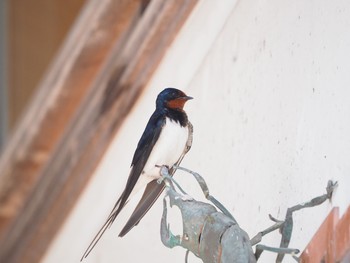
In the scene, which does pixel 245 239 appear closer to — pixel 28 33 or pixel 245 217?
pixel 245 217

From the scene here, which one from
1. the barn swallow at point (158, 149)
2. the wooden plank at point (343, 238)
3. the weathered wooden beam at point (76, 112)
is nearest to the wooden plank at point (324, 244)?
the wooden plank at point (343, 238)

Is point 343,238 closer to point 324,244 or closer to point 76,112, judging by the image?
point 324,244

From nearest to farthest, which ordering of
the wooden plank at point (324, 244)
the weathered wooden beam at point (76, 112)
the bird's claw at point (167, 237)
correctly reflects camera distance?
the bird's claw at point (167, 237) < the wooden plank at point (324, 244) < the weathered wooden beam at point (76, 112)

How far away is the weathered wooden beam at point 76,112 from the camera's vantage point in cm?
121

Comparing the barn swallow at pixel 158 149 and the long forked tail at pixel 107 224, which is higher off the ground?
the barn swallow at pixel 158 149

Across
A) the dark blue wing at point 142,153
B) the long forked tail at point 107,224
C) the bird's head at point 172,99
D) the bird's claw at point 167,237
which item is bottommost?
the long forked tail at point 107,224

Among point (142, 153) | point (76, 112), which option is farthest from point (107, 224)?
point (76, 112)

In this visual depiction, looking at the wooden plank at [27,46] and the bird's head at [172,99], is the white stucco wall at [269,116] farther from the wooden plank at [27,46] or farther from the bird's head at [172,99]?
the wooden plank at [27,46]

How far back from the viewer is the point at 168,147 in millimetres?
794

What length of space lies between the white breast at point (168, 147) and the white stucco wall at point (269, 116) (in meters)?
0.03

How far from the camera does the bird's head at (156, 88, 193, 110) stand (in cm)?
77

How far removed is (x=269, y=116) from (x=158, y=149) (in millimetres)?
145

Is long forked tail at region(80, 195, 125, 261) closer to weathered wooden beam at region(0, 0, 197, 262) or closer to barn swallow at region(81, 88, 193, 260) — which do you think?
barn swallow at region(81, 88, 193, 260)

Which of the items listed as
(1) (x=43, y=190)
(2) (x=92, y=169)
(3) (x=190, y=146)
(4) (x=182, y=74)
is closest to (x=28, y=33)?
(1) (x=43, y=190)
